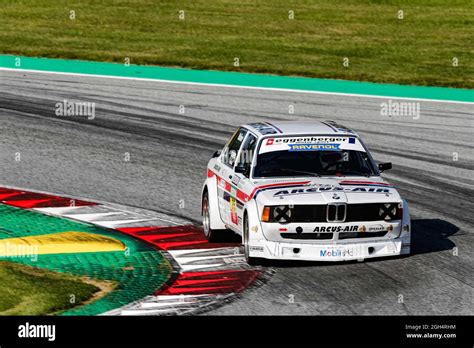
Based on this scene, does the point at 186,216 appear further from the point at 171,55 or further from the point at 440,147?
the point at 171,55

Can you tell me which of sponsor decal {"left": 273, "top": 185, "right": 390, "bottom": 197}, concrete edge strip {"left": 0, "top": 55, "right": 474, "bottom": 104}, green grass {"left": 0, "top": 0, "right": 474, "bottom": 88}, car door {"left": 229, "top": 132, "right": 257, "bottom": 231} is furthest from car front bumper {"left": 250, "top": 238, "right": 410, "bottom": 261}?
green grass {"left": 0, "top": 0, "right": 474, "bottom": 88}

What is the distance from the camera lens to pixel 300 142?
44.9ft

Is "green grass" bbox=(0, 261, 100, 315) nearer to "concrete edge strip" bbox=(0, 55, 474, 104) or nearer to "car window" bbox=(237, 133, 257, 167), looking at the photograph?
"car window" bbox=(237, 133, 257, 167)

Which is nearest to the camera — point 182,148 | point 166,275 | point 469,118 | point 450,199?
point 166,275

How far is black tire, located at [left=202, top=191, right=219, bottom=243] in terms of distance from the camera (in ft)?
46.2

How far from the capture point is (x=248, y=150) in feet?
46.1

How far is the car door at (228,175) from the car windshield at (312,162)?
476 millimetres

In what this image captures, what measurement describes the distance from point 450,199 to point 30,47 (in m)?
16.3

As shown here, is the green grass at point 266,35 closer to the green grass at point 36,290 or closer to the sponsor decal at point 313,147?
the sponsor decal at point 313,147

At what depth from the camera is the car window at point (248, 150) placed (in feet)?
45.4

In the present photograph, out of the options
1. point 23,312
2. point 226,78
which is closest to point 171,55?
point 226,78

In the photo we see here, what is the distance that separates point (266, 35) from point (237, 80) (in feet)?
20.1

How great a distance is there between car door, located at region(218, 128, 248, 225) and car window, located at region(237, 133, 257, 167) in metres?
0.09

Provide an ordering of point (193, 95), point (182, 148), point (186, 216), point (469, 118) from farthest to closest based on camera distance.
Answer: point (193, 95) → point (469, 118) → point (182, 148) → point (186, 216)
